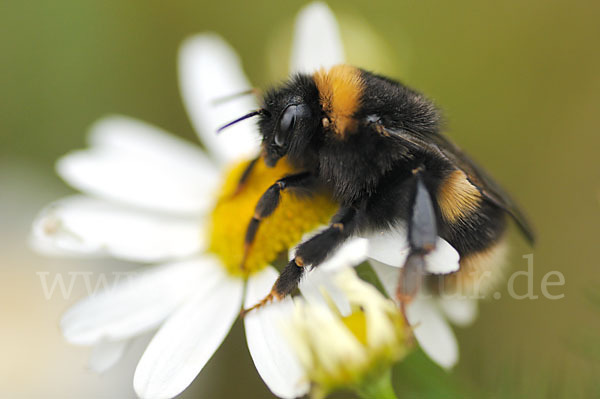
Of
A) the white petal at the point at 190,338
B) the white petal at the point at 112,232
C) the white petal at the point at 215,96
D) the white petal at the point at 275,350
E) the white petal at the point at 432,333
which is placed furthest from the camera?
the white petal at the point at 215,96

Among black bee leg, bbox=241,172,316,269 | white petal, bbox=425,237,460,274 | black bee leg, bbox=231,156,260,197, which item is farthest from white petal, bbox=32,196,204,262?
white petal, bbox=425,237,460,274

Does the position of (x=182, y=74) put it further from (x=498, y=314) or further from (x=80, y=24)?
(x=498, y=314)

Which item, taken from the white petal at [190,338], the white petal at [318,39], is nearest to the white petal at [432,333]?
the white petal at [190,338]

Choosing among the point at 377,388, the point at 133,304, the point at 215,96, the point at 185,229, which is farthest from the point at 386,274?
the point at 215,96

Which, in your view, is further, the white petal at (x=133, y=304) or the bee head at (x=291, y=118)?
the white petal at (x=133, y=304)

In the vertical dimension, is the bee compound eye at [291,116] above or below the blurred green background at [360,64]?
above

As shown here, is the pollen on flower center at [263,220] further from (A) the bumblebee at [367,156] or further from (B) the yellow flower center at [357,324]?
(B) the yellow flower center at [357,324]

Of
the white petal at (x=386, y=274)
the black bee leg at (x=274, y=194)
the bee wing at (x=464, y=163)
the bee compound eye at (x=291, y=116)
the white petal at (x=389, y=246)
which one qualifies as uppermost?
the bee compound eye at (x=291, y=116)

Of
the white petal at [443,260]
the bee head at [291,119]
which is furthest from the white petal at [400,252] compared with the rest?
the bee head at [291,119]

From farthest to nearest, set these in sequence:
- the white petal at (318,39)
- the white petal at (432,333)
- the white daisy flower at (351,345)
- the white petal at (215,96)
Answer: the white petal at (215,96) → the white petal at (318,39) → the white petal at (432,333) → the white daisy flower at (351,345)
